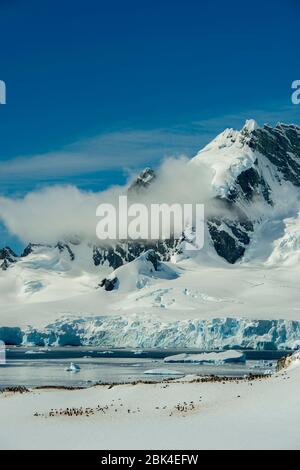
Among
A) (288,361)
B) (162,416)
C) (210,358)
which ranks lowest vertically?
(210,358)

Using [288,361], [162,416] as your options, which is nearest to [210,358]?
[288,361]

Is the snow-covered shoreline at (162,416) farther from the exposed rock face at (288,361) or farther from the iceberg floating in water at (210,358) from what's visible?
the iceberg floating in water at (210,358)

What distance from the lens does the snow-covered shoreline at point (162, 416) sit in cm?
3738

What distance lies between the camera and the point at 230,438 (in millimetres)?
37250

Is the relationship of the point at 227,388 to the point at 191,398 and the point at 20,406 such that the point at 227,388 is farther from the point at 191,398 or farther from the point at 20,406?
the point at 20,406

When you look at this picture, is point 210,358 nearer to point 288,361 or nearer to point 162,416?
point 288,361

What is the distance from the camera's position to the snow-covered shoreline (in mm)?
37375

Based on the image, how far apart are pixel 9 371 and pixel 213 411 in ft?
256

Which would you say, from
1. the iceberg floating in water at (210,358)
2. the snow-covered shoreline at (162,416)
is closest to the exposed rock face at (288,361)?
the snow-covered shoreline at (162,416)

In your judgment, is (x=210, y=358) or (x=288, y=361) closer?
(x=288, y=361)

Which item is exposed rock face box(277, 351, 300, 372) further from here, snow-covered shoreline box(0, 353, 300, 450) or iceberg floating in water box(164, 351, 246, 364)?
iceberg floating in water box(164, 351, 246, 364)

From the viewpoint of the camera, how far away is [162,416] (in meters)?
45.2

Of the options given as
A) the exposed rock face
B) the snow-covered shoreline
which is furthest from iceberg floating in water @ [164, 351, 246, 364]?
the snow-covered shoreline
